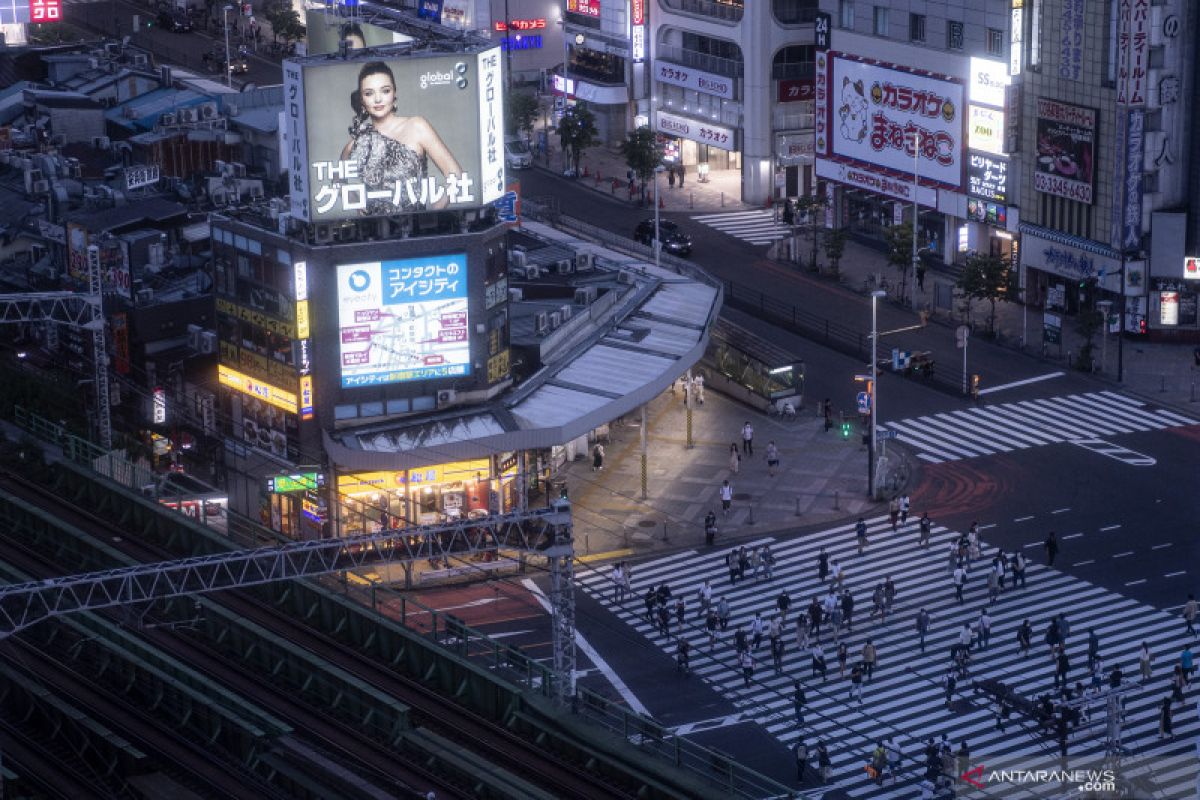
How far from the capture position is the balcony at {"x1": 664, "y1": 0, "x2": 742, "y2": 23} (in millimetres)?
151000

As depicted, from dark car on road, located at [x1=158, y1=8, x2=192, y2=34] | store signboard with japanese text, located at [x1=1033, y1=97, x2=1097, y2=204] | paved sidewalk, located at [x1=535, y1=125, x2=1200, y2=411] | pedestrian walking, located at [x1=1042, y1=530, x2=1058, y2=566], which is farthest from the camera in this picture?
dark car on road, located at [x1=158, y1=8, x2=192, y2=34]

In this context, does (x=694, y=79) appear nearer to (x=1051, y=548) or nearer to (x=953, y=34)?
(x=953, y=34)

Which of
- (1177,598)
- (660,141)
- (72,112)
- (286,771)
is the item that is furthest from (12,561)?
(660,141)

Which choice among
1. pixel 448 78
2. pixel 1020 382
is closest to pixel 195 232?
pixel 448 78

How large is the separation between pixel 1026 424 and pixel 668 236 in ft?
108

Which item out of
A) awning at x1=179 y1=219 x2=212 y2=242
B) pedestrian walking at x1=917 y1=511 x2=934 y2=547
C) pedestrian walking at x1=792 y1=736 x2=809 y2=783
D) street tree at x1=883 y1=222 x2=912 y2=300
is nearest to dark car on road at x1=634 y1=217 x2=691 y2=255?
street tree at x1=883 y1=222 x2=912 y2=300

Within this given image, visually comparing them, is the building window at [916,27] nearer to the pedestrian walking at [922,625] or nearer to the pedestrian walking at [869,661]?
the pedestrian walking at [922,625]

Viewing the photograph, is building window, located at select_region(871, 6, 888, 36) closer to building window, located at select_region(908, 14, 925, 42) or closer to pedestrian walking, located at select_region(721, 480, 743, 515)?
building window, located at select_region(908, 14, 925, 42)

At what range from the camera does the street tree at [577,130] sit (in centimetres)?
15850

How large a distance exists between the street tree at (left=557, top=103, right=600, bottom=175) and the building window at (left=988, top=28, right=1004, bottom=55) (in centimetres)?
3515

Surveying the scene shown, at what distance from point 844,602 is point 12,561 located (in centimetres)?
3240

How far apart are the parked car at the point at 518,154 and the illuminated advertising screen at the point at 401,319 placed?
57.5 m

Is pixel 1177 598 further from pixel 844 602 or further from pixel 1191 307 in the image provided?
pixel 1191 307

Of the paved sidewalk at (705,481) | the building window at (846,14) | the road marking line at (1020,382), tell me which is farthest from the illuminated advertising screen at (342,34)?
the road marking line at (1020,382)
